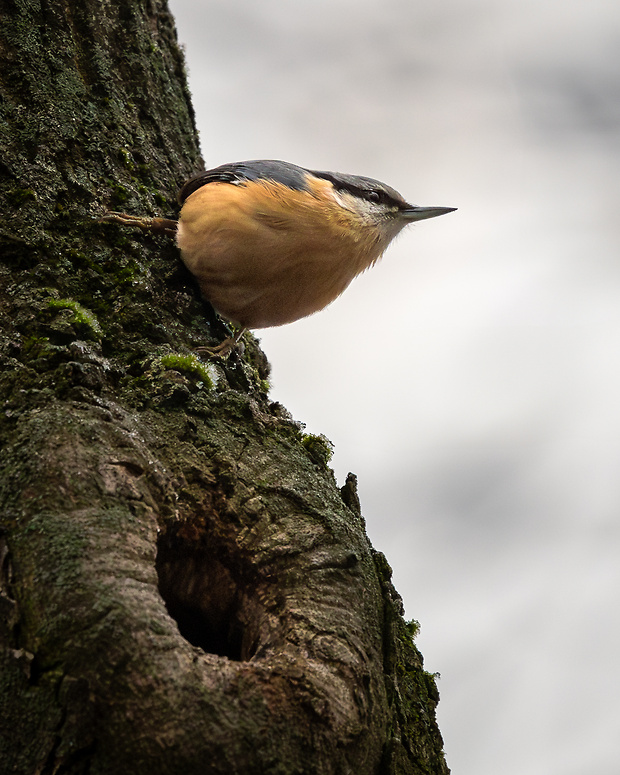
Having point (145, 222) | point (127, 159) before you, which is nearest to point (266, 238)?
point (145, 222)

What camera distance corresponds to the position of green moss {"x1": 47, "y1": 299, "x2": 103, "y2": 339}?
2039 mm

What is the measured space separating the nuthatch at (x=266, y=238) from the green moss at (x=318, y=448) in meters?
0.77

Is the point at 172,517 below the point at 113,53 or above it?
below

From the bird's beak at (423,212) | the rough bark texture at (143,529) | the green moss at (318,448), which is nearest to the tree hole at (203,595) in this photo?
the rough bark texture at (143,529)

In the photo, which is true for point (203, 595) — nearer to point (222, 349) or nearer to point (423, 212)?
point (222, 349)

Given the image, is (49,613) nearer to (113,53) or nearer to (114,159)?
(114,159)

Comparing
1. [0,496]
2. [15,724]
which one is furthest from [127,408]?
[15,724]

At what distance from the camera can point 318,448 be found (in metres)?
2.22

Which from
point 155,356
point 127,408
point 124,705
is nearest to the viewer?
point 124,705

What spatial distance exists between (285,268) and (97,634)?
1.72 metres

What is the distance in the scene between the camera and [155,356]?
216 cm

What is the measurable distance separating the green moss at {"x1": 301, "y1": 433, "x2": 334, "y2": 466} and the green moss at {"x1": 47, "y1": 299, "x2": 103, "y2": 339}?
0.68 m

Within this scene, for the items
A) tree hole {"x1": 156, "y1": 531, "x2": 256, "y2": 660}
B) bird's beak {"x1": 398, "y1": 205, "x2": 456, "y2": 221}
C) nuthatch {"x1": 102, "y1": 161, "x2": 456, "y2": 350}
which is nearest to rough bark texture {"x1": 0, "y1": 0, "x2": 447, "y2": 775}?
tree hole {"x1": 156, "y1": 531, "x2": 256, "y2": 660}

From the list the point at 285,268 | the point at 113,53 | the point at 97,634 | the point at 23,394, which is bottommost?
the point at 97,634
